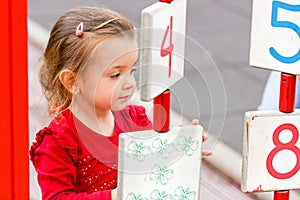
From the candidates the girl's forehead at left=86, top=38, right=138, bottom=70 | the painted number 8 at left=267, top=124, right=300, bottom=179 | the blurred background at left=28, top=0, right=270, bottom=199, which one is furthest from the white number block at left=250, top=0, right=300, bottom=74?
the blurred background at left=28, top=0, right=270, bottom=199

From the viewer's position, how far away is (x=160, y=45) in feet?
4.73

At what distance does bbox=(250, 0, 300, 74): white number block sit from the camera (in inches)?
60.4

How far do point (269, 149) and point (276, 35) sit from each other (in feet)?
0.68

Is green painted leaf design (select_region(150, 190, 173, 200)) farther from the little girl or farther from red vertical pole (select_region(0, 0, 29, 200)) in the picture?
red vertical pole (select_region(0, 0, 29, 200))

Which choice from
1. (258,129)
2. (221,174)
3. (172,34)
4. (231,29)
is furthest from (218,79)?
(231,29)

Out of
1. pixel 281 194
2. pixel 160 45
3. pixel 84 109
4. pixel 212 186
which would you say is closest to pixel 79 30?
pixel 84 109

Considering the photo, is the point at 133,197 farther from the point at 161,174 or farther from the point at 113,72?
the point at 113,72

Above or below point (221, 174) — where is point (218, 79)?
above

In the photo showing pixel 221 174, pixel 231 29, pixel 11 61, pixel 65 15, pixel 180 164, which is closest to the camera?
pixel 11 61

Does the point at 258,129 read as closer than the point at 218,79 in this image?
Yes

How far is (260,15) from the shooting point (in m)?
1.56

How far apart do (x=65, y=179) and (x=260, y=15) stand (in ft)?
1.52

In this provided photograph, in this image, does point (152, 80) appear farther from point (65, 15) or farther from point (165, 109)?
point (65, 15)

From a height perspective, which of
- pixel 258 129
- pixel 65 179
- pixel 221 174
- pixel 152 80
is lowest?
pixel 221 174
